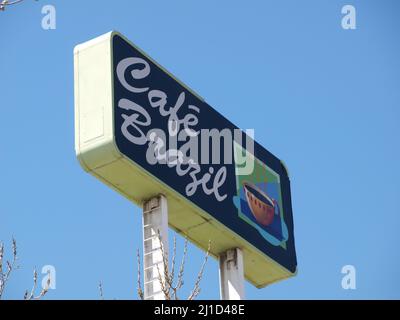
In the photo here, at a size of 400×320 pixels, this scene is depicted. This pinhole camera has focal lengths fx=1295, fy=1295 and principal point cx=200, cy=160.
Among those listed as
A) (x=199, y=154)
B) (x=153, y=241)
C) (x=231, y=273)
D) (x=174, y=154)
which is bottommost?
(x=153, y=241)

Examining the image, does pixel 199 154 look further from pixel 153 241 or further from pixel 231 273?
pixel 231 273

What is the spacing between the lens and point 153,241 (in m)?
20.5

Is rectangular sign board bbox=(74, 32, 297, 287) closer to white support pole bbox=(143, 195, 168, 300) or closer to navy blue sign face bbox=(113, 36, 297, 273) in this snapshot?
Answer: navy blue sign face bbox=(113, 36, 297, 273)

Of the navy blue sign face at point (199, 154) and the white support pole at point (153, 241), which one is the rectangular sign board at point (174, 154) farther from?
the white support pole at point (153, 241)

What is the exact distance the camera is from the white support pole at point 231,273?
2277 cm

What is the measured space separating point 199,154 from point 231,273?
2.40 meters

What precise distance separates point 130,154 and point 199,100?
3.00 metres

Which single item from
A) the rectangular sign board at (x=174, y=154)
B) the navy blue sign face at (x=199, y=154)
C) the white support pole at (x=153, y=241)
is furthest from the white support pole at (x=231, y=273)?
the white support pole at (x=153, y=241)

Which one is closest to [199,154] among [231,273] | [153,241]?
[153,241]

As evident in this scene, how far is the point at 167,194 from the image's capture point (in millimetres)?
20812

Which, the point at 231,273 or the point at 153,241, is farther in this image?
the point at 231,273

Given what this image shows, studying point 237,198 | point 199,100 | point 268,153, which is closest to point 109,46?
point 199,100

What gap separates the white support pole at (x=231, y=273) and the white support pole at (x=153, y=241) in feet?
8.66
